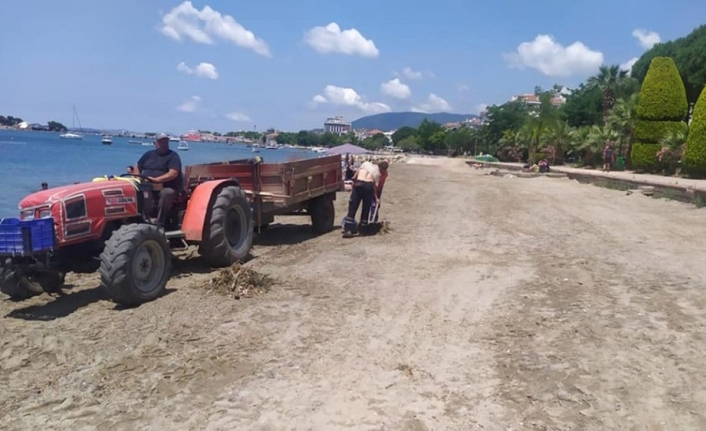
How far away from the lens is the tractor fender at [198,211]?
8.40m

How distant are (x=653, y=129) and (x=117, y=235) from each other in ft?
107

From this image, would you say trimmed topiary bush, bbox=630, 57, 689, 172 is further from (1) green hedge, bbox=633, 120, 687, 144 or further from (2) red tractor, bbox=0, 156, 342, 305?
(2) red tractor, bbox=0, 156, 342, 305

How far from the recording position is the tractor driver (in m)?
8.21

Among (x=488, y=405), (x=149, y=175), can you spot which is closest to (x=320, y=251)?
(x=149, y=175)

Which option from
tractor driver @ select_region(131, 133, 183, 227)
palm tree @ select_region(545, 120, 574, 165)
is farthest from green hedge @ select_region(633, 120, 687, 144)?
tractor driver @ select_region(131, 133, 183, 227)

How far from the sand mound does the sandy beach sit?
14 cm

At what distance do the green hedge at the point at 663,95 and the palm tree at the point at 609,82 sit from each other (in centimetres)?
1686

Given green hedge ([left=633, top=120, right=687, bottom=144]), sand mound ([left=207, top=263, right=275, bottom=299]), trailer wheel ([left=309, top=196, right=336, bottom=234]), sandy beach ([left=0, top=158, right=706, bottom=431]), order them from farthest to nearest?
green hedge ([left=633, top=120, right=687, bottom=144])
trailer wheel ([left=309, top=196, right=336, bottom=234])
sand mound ([left=207, top=263, right=275, bottom=299])
sandy beach ([left=0, top=158, right=706, bottom=431])

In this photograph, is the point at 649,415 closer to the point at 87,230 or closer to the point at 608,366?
the point at 608,366

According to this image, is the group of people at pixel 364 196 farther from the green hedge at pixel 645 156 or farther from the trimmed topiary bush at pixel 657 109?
the trimmed topiary bush at pixel 657 109

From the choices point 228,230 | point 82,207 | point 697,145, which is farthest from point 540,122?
point 82,207

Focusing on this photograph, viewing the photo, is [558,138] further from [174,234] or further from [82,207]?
[82,207]

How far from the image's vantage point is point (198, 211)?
8539mm

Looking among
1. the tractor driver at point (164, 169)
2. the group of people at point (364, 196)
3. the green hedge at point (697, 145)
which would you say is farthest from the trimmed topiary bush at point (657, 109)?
the tractor driver at point (164, 169)
